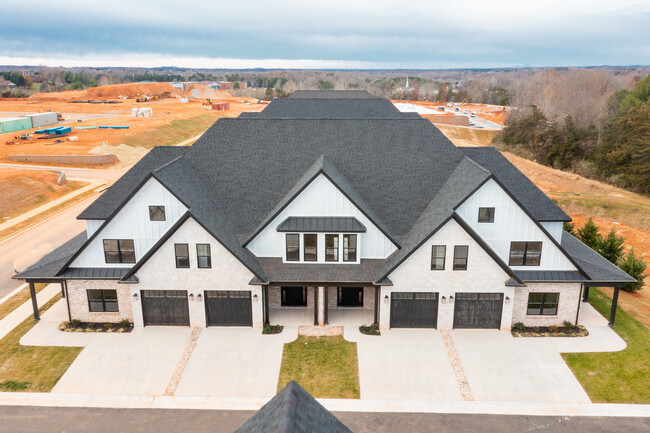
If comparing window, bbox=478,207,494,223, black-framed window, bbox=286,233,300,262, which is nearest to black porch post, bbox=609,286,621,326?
window, bbox=478,207,494,223

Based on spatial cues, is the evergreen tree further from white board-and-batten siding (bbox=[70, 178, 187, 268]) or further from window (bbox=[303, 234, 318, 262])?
white board-and-batten siding (bbox=[70, 178, 187, 268])

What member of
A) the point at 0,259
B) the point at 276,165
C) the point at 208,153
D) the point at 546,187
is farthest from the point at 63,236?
the point at 546,187

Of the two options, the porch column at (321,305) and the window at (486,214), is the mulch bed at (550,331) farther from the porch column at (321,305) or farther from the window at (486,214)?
the porch column at (321,305)

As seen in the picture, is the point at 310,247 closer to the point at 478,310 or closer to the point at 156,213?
the point at 156,213

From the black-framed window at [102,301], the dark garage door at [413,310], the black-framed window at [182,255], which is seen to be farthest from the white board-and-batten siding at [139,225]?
the dark garage door at [413,310]

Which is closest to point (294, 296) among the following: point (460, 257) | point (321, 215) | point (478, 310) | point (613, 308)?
point (321, 215)

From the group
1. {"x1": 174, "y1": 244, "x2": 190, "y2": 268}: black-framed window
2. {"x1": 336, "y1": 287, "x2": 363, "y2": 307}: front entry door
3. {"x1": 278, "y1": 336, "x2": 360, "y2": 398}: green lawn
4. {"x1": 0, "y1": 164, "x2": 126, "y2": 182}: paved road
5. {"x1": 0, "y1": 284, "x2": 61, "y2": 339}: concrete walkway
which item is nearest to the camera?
{"x1": 278, "y1": 336, "x2": 360, "y2": 398}: green lawn

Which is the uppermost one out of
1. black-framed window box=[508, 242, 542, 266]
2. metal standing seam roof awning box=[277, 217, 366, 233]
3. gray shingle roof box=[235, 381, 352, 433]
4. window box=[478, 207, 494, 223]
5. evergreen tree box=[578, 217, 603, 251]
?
window box=[478, 207, 494, 223]
